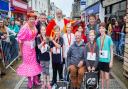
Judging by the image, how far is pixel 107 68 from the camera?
7141mm

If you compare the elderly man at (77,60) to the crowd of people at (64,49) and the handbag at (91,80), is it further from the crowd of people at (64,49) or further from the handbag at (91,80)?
the handbag at (91,80)

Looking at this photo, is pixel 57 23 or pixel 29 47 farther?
pixel 57 23

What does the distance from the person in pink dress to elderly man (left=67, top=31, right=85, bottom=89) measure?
116 cm

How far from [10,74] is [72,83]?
341 cm

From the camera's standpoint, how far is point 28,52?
7875 millimetres

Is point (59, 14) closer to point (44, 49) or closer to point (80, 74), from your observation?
point (44, 49)

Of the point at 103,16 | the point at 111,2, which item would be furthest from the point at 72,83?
the point at 103,16

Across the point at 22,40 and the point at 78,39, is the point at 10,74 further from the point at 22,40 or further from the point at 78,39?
the point at 78,39

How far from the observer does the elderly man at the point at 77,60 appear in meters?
7.03

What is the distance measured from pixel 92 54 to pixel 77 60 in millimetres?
370

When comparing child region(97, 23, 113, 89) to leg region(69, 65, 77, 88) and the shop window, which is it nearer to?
leg region(69, 65, 77, 88)

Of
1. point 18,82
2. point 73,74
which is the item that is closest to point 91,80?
point 73,74

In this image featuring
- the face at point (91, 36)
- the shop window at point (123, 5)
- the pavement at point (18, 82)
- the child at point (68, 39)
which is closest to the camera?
the face at point (91, 36)

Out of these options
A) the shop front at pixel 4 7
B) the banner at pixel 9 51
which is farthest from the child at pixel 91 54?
the shop front at pixel 4 7
